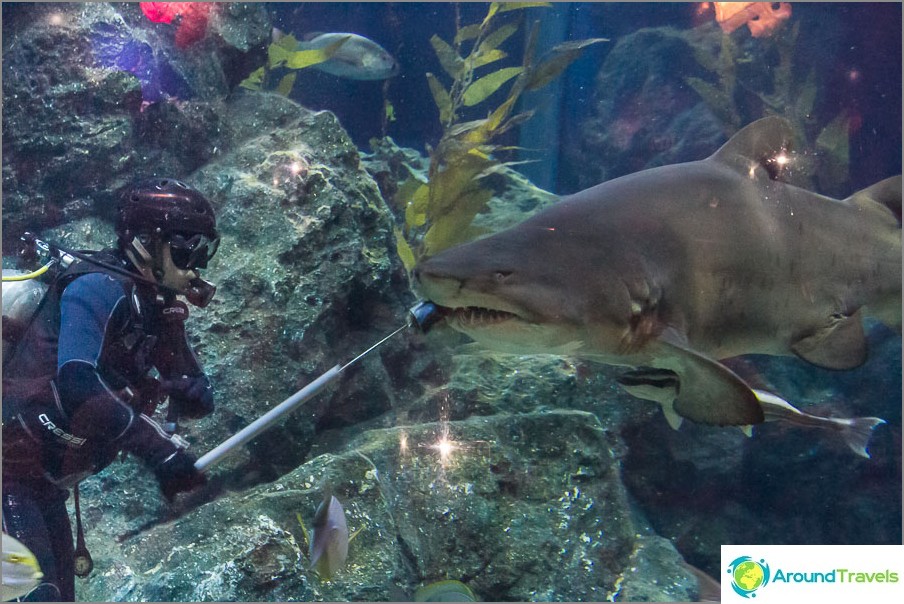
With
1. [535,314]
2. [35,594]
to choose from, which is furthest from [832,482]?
[35,594]

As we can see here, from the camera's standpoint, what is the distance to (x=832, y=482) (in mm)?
6684

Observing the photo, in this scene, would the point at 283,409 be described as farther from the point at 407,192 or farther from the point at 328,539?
the point at 407,192

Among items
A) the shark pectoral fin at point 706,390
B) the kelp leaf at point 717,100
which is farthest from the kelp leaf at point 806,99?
the shark pectoral fin at point 706,390

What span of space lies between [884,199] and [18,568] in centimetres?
477

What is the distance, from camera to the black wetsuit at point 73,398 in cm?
234

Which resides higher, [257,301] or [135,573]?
[257,301]

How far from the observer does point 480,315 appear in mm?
1981

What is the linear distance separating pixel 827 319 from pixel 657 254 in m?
1.28

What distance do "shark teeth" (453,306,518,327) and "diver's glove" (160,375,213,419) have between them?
171 cm

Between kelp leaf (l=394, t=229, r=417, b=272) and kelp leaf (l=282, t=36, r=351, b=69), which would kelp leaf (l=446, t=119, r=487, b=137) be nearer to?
kelp leaf (l=394, t=229, r=417, b=272)

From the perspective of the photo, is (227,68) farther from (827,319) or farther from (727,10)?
(727,10)

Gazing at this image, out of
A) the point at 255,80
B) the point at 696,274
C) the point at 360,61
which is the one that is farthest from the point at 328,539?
A: the point at 360,61

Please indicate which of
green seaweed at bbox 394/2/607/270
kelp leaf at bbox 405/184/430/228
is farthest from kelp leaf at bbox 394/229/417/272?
kelp leaf at bbox 405/184/430/228

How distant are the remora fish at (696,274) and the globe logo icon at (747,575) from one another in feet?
2.56
